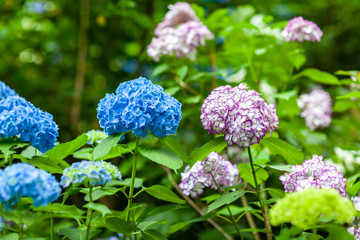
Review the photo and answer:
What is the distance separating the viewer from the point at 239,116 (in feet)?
6.33

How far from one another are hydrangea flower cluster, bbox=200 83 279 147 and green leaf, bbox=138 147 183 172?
227mm

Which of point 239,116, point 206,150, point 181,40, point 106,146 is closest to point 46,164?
point 106,146

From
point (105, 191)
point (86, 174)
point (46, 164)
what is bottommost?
point (105, 191)

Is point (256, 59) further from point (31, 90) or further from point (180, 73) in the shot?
point (31, 90)

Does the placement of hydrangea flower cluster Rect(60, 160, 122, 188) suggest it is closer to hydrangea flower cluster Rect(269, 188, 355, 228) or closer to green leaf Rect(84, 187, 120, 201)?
green leaf Rect(84, 187, 120, 201)

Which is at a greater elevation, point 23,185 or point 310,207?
point 23,185

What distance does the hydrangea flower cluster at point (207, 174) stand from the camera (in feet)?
7.50

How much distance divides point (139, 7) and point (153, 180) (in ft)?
7.41

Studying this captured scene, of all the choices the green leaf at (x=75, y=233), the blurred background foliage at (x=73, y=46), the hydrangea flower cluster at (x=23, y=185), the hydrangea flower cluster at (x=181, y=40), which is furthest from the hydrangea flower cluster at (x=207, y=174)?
the blurred background foliage at (x=73, y=46)

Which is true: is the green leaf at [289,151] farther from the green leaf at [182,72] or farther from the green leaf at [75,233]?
the green leaf at [182,72]

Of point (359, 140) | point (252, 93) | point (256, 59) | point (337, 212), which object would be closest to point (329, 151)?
point (359, 140)

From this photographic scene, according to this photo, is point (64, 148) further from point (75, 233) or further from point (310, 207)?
point (310, 207)

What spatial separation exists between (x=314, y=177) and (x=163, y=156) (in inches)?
29.6


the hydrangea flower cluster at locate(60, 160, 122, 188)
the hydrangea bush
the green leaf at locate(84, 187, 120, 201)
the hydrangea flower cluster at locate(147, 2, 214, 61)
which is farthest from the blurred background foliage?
the hydrangea flower cluster at locate(60, 160, 122, 188)
